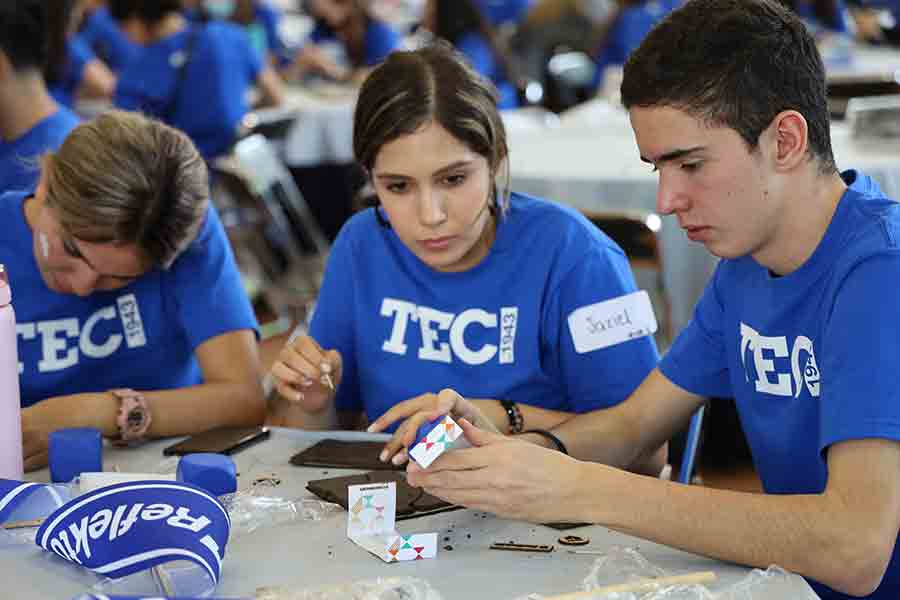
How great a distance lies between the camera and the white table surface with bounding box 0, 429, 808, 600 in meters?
1.30

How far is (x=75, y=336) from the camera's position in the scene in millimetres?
2117

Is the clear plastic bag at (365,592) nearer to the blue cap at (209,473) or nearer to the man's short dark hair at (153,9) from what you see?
the blue cap at (209,473)

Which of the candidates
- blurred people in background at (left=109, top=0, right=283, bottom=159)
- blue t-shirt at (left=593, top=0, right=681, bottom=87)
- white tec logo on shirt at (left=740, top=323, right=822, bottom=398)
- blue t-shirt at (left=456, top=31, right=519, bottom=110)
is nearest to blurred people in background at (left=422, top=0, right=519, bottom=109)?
blue t-shirt at (left=456, top=31, right=519, bottom=110)

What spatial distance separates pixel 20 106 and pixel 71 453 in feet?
4.46

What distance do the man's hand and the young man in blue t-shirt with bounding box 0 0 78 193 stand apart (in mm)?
1627

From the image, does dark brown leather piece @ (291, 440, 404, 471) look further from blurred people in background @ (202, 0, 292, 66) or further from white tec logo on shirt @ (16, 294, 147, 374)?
blurred people in background @ (202, 0, 292, 66)

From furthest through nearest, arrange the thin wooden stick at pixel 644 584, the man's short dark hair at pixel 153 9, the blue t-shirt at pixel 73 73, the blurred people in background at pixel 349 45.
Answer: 1. the blurred people in background at pixel 349 45
2. the blue t-shirt at pixel 73 73
3. the man's short dark hair at pixel 153 9
4. the thin wooden stick at pixel 644 584

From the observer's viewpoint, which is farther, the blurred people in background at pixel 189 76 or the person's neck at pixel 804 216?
the blurred people in background at pixel 189 76

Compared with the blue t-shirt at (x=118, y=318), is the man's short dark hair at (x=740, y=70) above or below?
above

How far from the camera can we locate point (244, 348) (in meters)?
2.18

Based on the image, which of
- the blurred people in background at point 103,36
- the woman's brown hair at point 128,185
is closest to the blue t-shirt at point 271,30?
the blurred people in background at point 103,36

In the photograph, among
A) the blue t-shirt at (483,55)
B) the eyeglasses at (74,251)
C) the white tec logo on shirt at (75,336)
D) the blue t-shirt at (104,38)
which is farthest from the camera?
the blue t-shirt at (104,38)

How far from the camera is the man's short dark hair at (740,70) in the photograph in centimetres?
142

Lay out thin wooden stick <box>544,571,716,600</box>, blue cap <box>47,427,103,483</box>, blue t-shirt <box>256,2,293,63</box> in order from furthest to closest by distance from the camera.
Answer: blue t-shirt <box>256,2,293,63</box> → blue cap <box>47,427,103,483</box> → thin wooden stick <box>544,571,716,600</box>
